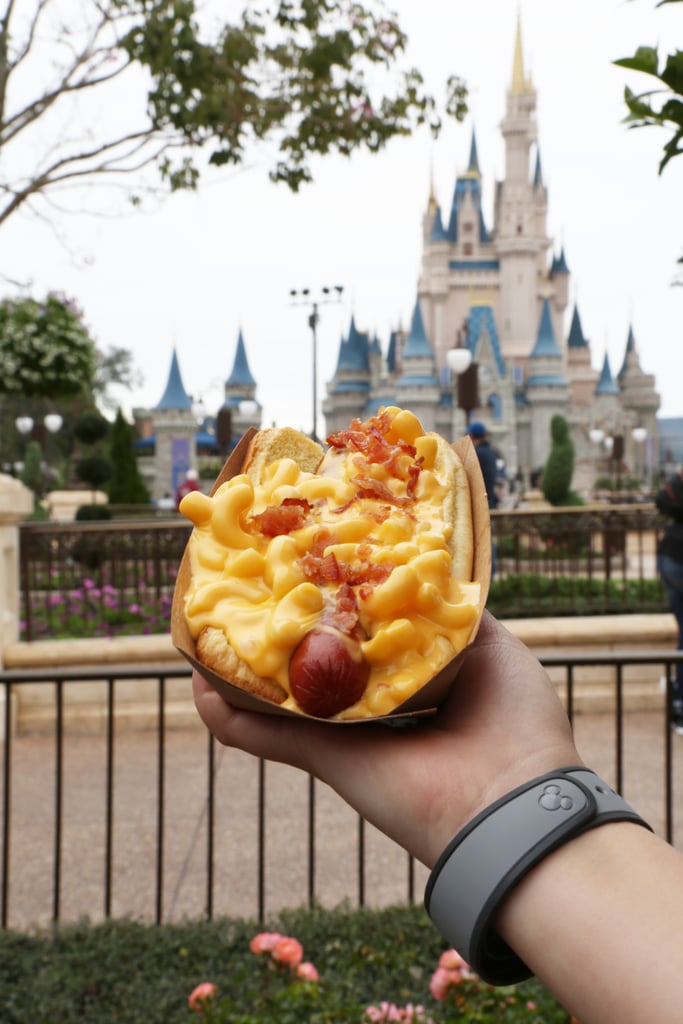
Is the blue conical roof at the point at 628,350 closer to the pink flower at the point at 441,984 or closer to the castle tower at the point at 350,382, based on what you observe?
the castle tower at the point at 350,382

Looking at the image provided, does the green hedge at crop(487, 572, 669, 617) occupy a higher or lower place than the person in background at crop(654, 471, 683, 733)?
lower

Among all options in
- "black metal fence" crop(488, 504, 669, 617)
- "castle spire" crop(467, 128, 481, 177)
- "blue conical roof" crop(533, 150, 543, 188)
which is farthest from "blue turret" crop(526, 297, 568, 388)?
"black metal fence" crop(488, 504, 669, 617)

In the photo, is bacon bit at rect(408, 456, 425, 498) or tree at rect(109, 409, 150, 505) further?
tree at rect(109, 409, 150, 505)

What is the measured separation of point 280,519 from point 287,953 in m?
2.04

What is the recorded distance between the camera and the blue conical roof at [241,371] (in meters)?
58.6

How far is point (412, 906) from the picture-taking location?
3.42 meters

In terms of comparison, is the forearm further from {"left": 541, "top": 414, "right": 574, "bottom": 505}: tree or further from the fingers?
A: {"left": 541, "top": 414, "right": 574, "bottom": 505}: tree

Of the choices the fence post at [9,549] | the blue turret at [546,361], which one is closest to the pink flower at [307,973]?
the fence post at [9,549]

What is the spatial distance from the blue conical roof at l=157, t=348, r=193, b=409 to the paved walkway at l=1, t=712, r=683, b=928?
43.5 m

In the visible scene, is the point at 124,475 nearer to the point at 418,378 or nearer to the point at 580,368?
the point at 418,378

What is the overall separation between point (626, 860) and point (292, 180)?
6.64 meters

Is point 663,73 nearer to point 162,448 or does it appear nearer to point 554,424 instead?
point 554,424

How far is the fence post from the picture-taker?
241 inches

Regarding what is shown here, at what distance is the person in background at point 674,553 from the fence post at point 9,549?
4.54 meters
